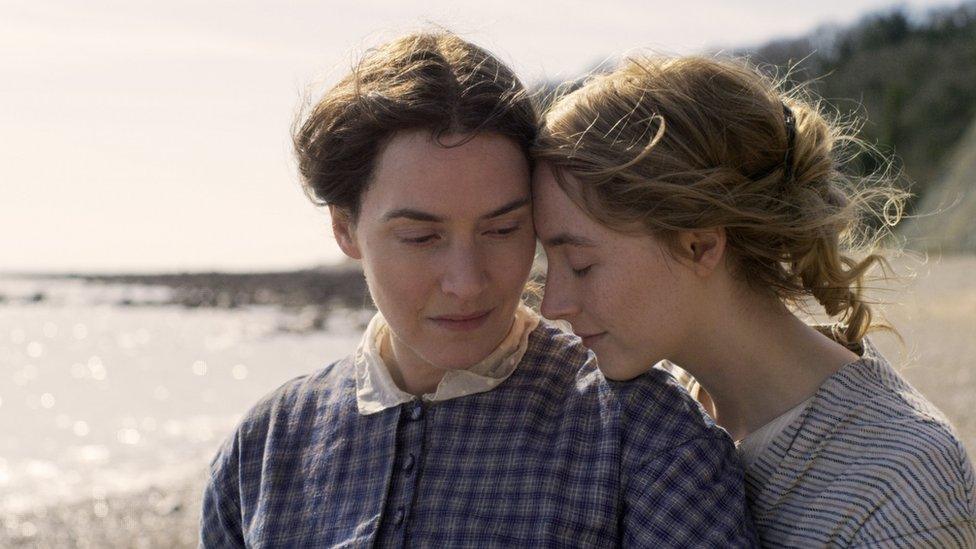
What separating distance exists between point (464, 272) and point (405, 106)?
1.11 ft

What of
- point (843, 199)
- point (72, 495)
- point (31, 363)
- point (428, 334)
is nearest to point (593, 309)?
point (428, 334)

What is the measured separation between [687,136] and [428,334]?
0.63m

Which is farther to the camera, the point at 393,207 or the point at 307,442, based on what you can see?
the point at 307,442

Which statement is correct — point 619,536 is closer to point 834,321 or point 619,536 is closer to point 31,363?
point 834,321

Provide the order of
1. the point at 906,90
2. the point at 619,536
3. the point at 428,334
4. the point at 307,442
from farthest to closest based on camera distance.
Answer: the point at 906,90
the point at 307,442
the point at 428,334
the point at 619,536

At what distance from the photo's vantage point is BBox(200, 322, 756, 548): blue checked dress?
2.02 meters

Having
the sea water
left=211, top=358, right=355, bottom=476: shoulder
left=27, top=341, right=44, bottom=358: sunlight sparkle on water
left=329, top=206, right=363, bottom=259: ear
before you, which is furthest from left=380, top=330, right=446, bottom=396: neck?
left=27, top=341, right=44, bottom=358: sunlight sparkle on water

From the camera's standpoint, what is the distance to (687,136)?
2.11m

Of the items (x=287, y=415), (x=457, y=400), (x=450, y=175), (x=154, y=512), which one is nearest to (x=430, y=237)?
(x=450, y=175)

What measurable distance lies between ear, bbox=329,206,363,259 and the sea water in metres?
3.82

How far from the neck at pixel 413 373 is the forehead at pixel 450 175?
369 millimetres

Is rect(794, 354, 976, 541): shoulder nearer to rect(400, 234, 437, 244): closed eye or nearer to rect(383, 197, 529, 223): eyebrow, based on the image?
rect(383, 197, 529, 223): eyebrow

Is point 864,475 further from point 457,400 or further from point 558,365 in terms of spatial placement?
point 457,400

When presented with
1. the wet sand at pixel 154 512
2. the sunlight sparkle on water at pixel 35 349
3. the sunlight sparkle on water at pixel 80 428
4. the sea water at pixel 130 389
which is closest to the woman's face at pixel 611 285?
the wet sand at pixel 154 512
